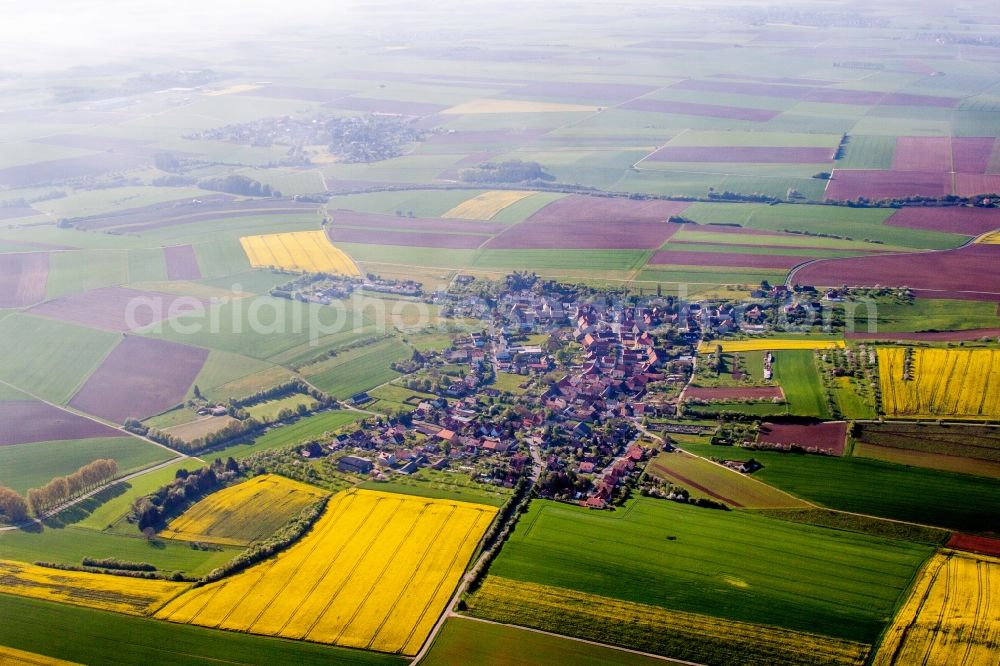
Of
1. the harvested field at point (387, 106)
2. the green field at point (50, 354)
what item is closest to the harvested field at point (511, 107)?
the harvested field at point (387, 106)

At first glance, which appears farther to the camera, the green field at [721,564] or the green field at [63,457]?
the green field at [63,457]

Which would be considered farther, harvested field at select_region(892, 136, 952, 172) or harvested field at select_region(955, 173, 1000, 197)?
harvested field at select_region(892, 136, 952, 172)

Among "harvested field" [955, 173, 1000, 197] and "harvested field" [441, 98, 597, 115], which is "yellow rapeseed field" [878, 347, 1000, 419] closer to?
"harvested field" [955, 173, 1000, 197]

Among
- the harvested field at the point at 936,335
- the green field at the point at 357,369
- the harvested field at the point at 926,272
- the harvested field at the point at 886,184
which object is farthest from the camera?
the harvested field at the point at 886,184

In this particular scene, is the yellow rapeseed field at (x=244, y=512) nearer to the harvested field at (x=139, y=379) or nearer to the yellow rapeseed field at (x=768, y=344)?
the harvested field at (x=139, y=379)

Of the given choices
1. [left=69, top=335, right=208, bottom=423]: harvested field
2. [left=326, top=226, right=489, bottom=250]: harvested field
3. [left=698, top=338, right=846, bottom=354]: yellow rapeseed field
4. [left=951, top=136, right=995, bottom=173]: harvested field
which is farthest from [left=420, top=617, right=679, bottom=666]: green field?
[left=951, top=136, right=995, bottom=173]: harvested field

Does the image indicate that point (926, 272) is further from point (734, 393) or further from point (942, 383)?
point (734, 393)

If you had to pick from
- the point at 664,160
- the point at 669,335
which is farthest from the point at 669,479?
the point at 664,160
